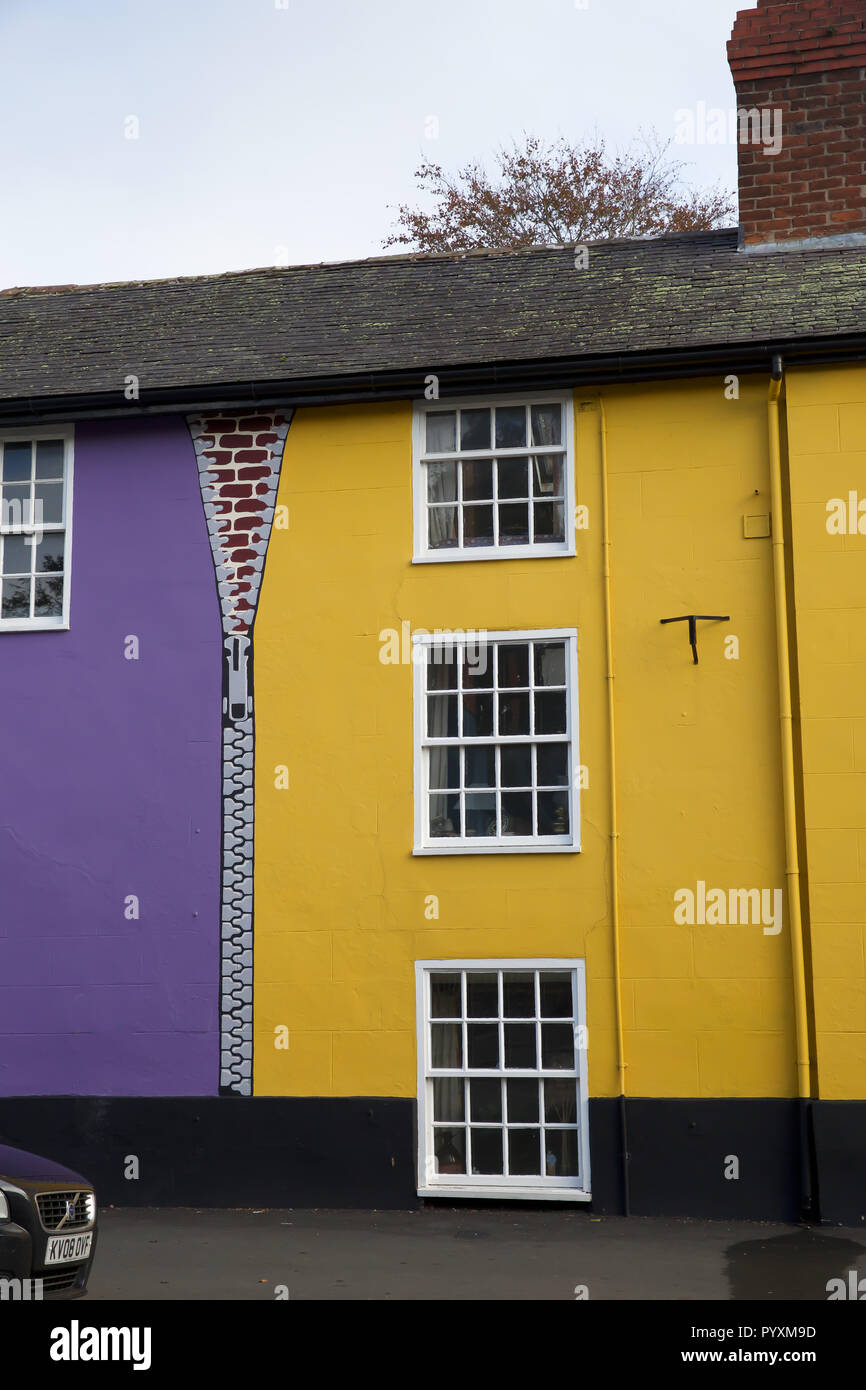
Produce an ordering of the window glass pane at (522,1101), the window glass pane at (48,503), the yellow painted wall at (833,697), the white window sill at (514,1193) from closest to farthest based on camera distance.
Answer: the yellow painted wall at (833,697), the white window sill at (514,1193), the window glass pane at (522,1101), the window glass pane at (48,503)

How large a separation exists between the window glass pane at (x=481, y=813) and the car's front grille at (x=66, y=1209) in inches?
198

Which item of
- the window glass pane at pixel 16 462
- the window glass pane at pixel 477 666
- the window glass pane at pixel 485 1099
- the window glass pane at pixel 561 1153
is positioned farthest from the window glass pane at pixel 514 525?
the window glass pane at pixel 561 1153

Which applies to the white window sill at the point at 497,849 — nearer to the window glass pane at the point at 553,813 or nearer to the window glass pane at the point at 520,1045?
the window glass pane at the point at 553,813

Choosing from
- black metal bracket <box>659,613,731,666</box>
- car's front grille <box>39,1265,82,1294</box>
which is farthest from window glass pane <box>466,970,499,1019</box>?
car's front grille <box>39,1265,82,1294</box>

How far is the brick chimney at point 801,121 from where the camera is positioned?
13.8 m

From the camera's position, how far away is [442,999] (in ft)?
39.9

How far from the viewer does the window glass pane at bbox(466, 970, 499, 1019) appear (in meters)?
12.1

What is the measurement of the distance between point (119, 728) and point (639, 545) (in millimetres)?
4940

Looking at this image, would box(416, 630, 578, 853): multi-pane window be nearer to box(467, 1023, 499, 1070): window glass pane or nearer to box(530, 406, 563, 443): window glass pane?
box(467, 1023, 499, 1070): window glass pane

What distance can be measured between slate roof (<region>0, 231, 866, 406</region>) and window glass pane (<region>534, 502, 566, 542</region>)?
1.29 meters

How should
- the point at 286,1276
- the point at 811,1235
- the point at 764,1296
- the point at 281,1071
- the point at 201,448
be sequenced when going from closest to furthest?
the point at 764,1296 → the point at 286,1276 → the point at 811,1235 → the point at 281,1071 → the point at 201,448
